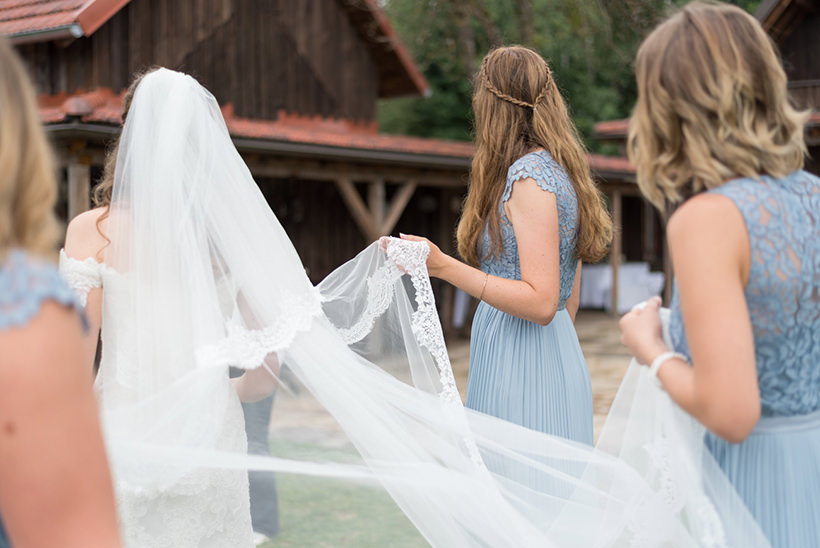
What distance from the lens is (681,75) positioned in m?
1.59

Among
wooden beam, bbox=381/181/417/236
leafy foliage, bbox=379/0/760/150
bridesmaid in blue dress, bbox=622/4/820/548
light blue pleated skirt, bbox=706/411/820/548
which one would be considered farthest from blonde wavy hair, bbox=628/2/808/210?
leafy foliage, bbox=379/0/760/150

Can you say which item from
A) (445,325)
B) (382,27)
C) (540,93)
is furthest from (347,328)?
(382,27)

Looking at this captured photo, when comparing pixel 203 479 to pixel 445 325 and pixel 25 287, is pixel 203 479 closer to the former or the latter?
pixel 25 287

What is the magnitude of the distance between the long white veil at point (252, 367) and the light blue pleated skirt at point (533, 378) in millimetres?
233

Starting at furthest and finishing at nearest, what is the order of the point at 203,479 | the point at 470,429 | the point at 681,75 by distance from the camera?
the point at 470,429 < the point at 203,479 < the point at 681,75

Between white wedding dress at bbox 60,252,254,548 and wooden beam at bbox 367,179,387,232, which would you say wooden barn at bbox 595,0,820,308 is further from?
white wedding dress at bbox 60,252,254,548

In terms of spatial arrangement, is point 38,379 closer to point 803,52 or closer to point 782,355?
point 782,355

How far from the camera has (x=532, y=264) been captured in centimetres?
260

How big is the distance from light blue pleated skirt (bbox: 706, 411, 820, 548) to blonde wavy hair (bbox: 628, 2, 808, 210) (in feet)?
1.63

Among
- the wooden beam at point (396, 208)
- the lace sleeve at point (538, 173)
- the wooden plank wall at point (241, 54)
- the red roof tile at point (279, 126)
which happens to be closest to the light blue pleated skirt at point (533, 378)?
the lace sleeve at point (538, 173)

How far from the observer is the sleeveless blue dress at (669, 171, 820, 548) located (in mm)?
1547

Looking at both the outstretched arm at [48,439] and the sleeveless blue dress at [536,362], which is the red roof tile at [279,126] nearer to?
the sleeveless blue dress at [536,362]

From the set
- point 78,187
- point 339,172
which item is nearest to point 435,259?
point 78,187

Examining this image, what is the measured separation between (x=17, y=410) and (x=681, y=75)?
4.12ft
